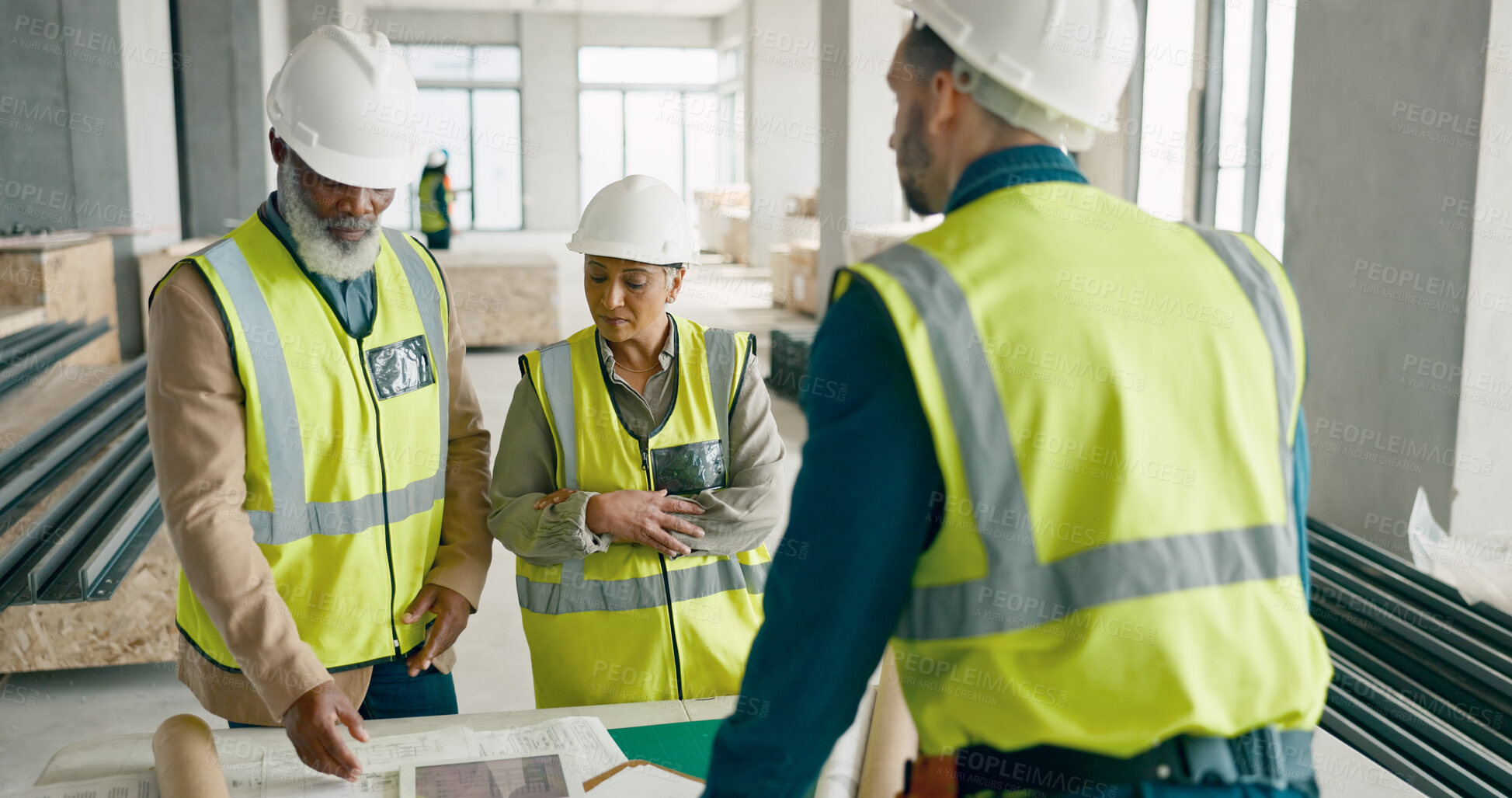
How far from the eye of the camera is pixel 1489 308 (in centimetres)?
414

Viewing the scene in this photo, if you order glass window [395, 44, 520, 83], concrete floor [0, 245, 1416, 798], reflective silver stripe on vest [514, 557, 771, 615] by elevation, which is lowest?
concrete floor [0, 245, 1416, 798]

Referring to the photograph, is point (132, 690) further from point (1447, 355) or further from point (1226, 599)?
point (1447, 355)

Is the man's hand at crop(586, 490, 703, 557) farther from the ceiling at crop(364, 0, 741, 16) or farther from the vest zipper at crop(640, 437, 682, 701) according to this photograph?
the ceiling at crop(364, 0, 741, 16)

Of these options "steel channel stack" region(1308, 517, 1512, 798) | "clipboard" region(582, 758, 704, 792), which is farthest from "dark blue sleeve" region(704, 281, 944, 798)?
"steel channel stack" region(1308, 517, 1512, 798)

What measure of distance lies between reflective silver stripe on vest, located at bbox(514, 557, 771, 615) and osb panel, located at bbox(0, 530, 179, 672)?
2.19 meters

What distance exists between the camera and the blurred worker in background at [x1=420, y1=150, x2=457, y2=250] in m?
10.8

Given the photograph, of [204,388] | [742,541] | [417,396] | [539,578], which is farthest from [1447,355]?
[204,388]

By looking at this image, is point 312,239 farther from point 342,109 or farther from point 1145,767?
point 1145,767

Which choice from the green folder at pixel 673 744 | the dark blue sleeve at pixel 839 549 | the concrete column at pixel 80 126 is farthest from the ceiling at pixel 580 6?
the dark blue sleeve at pixel 839 549

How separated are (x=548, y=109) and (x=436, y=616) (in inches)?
993

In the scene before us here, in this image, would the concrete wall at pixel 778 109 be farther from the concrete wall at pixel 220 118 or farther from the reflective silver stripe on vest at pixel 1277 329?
the reflective silver stripe on vest at pixel 1277 329

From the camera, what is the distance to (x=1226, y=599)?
1.06 meters

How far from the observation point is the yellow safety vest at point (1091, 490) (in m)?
1.02

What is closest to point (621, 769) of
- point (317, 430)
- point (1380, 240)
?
point (317, 430)
